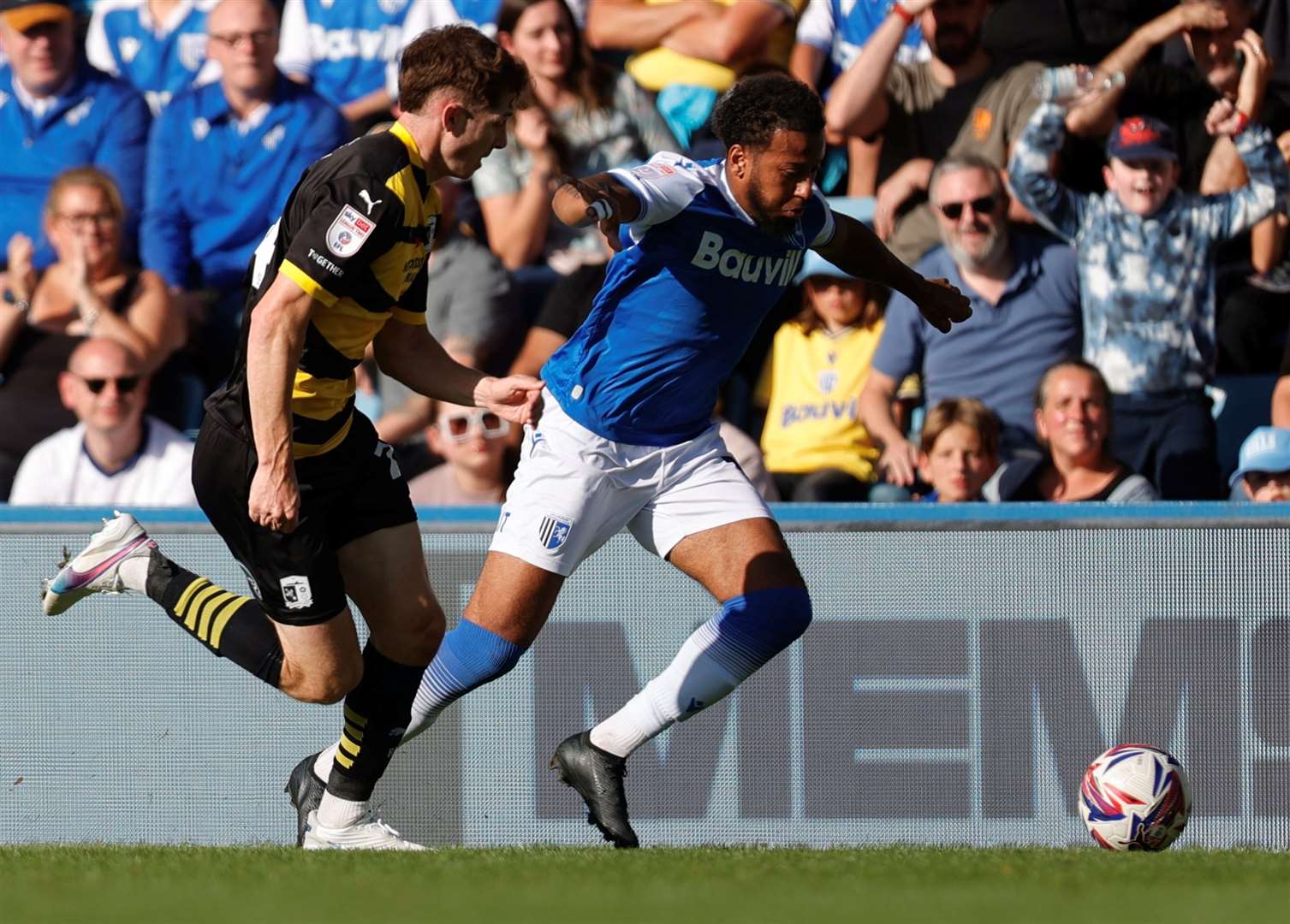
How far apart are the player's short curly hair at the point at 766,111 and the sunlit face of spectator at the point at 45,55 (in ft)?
17.1

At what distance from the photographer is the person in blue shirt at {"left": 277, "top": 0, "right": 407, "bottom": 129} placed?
9320 mm

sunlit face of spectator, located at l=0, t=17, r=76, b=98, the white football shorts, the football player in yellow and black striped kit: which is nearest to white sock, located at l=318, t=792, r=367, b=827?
the football player in yellow and black striped kit

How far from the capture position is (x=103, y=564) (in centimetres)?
609

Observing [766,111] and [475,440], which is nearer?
[766,111]

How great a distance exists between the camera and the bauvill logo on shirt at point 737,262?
17.9ft

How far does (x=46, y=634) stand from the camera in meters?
6.93

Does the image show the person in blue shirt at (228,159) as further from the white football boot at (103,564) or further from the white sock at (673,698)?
the white sock at (673,698)

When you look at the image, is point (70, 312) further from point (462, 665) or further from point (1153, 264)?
point (1153, 264)

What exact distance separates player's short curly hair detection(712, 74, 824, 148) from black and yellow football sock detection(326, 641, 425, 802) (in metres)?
1.98

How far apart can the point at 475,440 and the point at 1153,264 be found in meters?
3.14

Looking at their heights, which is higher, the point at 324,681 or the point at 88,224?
the point at 324,681

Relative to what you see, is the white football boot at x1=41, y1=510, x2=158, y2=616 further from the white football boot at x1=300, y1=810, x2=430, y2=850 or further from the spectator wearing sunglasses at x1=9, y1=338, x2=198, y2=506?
the spectator wearing sunglasses at x1=9, y1=338, x2=198, y2=506

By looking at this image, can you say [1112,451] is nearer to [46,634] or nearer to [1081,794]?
[1081,794]

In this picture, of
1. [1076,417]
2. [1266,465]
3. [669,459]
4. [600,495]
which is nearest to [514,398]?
[600,495]
